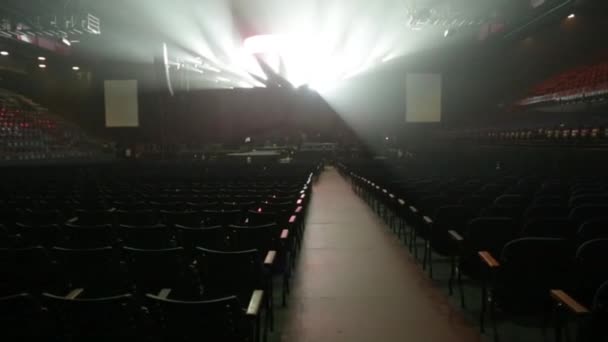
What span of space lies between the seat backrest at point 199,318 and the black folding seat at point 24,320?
0.62 m

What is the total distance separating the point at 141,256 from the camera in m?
3.96

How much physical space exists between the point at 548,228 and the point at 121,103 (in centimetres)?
2151

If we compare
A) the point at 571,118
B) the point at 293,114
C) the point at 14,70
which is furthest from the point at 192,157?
the point at 571,118

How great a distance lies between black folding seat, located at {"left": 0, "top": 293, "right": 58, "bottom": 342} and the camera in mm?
2613

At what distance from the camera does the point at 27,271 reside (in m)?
4.03

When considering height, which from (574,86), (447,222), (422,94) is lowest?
(447,222)

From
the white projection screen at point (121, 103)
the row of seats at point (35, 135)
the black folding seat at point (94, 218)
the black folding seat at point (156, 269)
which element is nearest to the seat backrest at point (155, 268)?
the black folding seat at point (156, 269)

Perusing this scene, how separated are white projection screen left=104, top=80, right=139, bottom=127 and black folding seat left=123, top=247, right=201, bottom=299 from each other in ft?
64.4

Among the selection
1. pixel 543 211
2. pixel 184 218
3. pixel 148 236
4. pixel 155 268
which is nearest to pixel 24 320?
pixel 155 268

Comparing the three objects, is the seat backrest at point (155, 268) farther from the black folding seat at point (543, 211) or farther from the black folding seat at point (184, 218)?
the black folding seat at point (543, 211)

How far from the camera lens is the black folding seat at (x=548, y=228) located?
14.2 ft

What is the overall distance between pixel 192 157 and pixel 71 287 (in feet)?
59.8

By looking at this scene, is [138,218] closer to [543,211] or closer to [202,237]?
[202,237]

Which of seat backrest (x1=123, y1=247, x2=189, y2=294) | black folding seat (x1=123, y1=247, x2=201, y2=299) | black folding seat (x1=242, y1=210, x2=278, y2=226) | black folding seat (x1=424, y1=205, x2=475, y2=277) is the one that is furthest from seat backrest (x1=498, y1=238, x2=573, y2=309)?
black folding seat (x1=242, y1=210, x2=278, y2=226)
